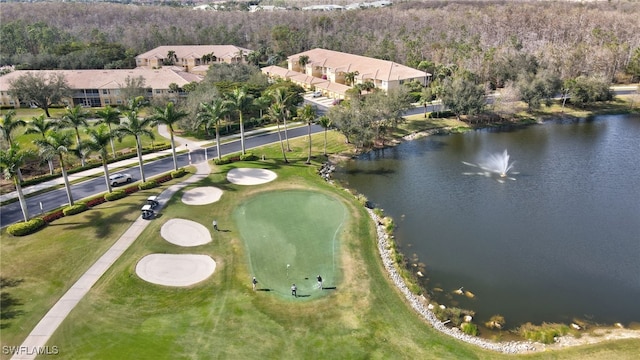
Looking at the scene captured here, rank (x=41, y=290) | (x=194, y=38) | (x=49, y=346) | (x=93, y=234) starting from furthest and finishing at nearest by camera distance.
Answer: (x=194, y=38) < (x=93, y=234) < (x=41, y=290) < (x=49, y=346)

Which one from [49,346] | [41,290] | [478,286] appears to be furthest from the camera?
[478,286]

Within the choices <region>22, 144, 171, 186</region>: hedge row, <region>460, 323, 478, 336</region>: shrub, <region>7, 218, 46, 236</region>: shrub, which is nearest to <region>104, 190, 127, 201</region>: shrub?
<region>7, 218, 46, 236</region>: shrub

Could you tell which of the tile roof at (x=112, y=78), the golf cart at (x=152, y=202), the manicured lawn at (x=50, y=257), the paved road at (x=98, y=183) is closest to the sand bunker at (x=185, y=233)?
the golf cart at (x=152, y=202)

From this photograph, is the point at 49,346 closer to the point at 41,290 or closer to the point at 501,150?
the point at 41,290

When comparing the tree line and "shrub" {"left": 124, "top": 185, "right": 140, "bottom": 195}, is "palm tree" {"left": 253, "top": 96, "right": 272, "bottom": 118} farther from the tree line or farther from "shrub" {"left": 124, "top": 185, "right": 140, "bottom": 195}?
"shrub" {"left": 124, "top": 185, "right": 140, "bottom": 195}

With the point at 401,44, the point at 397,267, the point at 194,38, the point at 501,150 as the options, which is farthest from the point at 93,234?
the point at 194,38

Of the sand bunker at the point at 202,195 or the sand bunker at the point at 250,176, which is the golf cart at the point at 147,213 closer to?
the sand bunker at the point at 202,195

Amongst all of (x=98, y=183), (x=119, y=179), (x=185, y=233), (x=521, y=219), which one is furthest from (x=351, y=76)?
(x=185, y=233)
